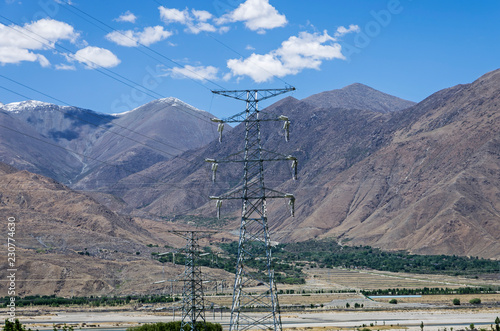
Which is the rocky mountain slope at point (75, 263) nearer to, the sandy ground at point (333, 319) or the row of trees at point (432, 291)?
the sandy ground at point (333, 319)

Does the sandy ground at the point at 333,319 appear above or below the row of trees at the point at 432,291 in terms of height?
below

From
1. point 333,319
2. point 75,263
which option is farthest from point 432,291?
point 75,263

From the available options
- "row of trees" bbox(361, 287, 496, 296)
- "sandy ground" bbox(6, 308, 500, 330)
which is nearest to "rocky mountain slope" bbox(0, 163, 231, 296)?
→ "sandy ground" bbox(6, 308, 500, 330)

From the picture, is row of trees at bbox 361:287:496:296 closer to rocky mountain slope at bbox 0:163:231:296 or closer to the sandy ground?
the sandy ground

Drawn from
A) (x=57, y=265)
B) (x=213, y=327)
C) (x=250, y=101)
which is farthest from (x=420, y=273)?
(x=250, y=101)

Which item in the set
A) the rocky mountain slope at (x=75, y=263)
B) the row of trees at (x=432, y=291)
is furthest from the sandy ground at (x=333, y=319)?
the row of trees at (x=432, y=291)

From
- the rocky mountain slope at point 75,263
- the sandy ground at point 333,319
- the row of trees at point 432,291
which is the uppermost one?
the rocky mountain slope at point 75,263

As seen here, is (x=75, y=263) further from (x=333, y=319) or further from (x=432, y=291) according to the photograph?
(x=432, y=291)

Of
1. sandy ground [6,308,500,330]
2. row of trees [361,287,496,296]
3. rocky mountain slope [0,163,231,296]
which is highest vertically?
rocky mountain slope [0,163,231,296]
